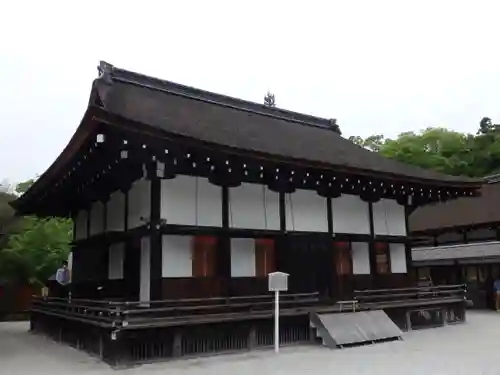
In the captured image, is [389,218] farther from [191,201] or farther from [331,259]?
[191,201]

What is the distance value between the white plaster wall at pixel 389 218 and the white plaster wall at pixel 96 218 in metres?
6.77

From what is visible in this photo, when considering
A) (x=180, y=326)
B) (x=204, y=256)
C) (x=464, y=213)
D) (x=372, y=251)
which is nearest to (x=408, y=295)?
(x=372, y=251)

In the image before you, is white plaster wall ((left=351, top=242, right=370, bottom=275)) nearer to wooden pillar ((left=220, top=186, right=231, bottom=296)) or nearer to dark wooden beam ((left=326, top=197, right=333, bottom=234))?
dark wooden beam ((left=326, top=197, right=333, bottom=234))

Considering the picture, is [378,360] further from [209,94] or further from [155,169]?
[209,94]

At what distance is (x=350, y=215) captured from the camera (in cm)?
1165

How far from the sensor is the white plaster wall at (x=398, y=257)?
495 inches

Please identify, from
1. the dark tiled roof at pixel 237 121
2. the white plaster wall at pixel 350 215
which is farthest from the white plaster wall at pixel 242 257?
A: the white plaster wall at pixel 350 215

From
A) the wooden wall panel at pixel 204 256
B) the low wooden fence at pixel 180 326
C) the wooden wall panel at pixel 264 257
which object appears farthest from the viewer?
the wooden wall panel at pixel 264 257

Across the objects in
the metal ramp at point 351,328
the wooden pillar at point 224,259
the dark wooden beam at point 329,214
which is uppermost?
the dark wooden beam at point 329,214

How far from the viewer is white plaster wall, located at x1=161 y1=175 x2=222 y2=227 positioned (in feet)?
29.2

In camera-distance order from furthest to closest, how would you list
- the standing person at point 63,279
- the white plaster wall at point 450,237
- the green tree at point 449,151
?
the green tree at point 449,151, the white plaster wall at point 450,237, the standing person at point 63,279

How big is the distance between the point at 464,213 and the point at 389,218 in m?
9.16

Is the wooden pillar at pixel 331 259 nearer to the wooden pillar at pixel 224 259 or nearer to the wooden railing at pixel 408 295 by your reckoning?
the wooden railing at pixel 408 295

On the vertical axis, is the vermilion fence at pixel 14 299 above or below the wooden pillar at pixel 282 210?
Result: below
